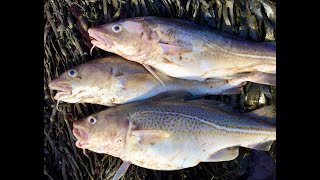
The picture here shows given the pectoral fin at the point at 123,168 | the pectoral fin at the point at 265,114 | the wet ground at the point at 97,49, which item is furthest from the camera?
the wet ground at the point at 97,49

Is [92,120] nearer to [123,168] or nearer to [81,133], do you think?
[81,133]

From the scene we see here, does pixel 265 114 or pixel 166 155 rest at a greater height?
pixel 265 114

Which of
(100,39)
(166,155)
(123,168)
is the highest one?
(100,39)

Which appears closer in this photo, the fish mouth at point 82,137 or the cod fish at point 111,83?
the fish mouth at point 82,137

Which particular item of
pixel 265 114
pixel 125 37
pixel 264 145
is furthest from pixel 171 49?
pixel 264 145

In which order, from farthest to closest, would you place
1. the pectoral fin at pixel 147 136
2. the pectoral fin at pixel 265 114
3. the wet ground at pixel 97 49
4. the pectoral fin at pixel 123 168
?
1. the wet ground at pixel 97 49
2. the pectoral fin at pixel 265 114
3. the pectoral fin at pixel 123 168
4. the pectoral fin at pixel 147 136

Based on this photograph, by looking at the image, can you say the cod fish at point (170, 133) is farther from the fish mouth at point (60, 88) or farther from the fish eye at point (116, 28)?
the fish eye at point (116, 28)

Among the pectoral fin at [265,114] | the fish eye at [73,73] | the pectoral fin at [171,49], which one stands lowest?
the pectoral fin at [265,114]

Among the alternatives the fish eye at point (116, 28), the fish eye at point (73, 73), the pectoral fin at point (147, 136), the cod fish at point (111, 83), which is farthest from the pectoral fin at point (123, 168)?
the fish eye at point (116, 28)

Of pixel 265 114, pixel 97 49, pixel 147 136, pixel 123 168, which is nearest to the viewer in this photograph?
pixel 147 136
